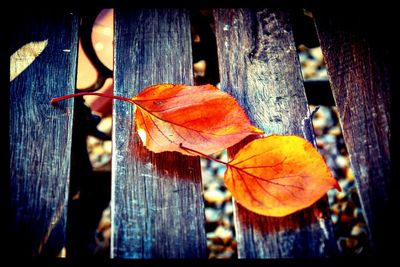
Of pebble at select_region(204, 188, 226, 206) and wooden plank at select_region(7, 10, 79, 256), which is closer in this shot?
wooden plank at select_region(7, 10, 79, 256)

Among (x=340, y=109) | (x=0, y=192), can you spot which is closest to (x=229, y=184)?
(x=340, y=109)

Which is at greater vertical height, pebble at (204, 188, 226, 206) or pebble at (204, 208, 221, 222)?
pebble at (204, 188, 226, 206)

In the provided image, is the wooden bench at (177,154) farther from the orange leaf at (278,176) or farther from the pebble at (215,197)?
the pebble at (215,197)

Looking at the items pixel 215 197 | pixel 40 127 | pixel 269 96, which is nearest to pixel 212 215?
pixel 215 197

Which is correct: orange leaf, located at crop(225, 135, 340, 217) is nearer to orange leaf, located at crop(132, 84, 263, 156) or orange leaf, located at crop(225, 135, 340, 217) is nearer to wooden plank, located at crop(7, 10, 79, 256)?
orange leaf, located at crop(132, 84, 263, 156)

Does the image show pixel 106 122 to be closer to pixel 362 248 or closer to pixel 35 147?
pixel 35 147

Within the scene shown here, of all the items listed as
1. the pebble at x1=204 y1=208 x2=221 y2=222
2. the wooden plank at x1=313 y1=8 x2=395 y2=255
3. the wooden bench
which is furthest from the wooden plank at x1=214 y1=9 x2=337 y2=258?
the pebble at x1=204 y1=208 x2=221 y2=222

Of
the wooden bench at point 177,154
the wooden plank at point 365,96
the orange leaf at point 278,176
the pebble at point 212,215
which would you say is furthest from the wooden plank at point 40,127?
the pebble at point 212,215
